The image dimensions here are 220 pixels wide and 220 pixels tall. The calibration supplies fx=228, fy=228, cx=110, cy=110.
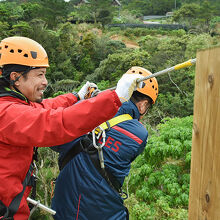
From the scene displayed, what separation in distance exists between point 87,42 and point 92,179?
25.7 m

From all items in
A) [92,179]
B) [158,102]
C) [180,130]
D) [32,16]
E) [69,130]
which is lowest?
[158,102]

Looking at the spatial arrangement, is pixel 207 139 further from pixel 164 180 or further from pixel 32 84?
pixel 164 180

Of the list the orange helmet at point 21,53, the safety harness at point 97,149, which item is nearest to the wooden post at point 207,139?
the safety harness at point 97,149

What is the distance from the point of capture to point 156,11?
5800 cm

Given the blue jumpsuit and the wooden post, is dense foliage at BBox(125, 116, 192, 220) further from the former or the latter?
the wooden post

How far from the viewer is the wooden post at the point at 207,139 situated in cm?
106

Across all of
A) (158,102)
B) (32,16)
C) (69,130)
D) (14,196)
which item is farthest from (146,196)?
(32,16)

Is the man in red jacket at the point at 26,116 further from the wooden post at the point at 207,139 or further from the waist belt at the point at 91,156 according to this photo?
the wooden post at the point at 207,139

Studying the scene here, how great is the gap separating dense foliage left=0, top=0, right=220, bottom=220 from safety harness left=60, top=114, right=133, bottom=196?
7.09 ft

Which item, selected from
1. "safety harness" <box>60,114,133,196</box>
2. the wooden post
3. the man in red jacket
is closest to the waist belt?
"safety harness" <box>60,114,133,196</box>

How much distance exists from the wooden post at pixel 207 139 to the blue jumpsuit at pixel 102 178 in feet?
3.09

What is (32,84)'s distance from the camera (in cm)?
199

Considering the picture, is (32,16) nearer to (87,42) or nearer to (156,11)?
(87,42)

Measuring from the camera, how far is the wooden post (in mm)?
1060
